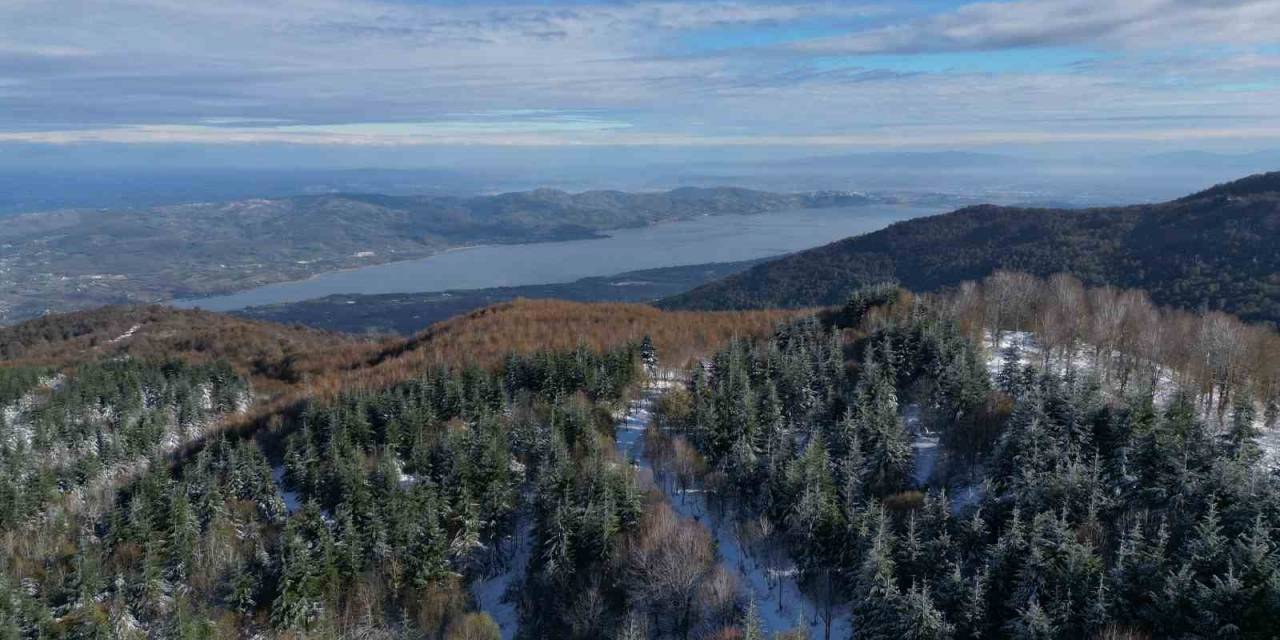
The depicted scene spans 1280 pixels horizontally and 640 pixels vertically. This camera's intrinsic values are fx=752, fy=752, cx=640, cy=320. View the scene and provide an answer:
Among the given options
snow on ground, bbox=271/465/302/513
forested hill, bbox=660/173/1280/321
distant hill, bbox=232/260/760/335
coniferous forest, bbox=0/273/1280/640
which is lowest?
distant hill, bbox=232/260/760/335

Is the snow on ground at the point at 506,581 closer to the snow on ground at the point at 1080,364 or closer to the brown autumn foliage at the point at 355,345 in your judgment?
the brown autumn foliage at the point at 355,345

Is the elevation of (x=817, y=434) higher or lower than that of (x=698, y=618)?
higher

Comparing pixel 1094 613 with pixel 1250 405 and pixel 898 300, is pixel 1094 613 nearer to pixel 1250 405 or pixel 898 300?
pixel 1250 405

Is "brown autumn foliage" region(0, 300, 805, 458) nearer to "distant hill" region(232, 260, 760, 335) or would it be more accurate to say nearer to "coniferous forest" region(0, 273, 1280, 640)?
"coniferous forest" region(0, 273, 1280, 640)

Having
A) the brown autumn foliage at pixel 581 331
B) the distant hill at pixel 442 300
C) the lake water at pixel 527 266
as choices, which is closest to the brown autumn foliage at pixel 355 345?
the brown autumn foliage at pixel 581 331

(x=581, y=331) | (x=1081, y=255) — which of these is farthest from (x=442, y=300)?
(x=1081, y=255)

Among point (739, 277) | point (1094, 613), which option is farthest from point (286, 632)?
point (739, 277)

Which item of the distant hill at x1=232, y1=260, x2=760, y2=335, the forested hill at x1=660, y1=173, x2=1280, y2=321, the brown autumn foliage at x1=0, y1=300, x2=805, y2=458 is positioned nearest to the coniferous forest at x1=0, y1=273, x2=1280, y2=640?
the brown autumn foliage at x1=0, y1=300, x2=805, y2=458
